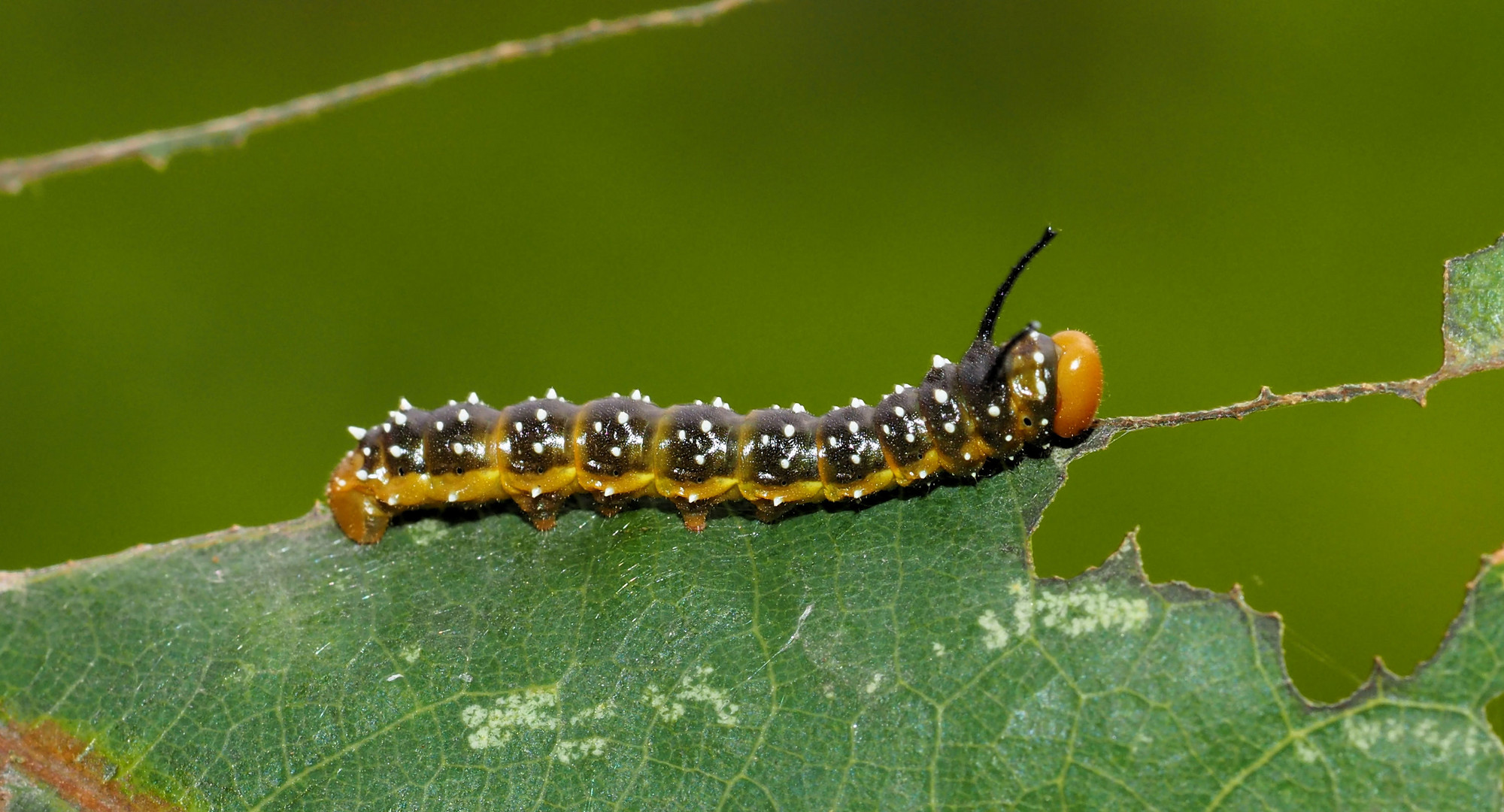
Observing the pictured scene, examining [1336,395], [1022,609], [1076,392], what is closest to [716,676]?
[1022,609]

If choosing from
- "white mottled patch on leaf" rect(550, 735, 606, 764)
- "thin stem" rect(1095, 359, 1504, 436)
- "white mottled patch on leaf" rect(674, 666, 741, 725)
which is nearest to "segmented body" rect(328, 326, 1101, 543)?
"thin stem" rect(1095, 359, 1504, 436)

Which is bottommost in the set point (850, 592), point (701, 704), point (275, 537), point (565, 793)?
point (565, 793)

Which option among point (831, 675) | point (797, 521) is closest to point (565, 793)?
point (831, 675)

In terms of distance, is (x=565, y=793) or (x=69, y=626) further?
(x=69, y=626)

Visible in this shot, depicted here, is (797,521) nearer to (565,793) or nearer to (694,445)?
(694,445)

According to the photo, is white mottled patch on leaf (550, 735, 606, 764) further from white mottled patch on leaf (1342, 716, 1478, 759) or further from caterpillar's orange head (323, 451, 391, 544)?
white mottled patch on leaf (1342, 716, 1478, 759)
